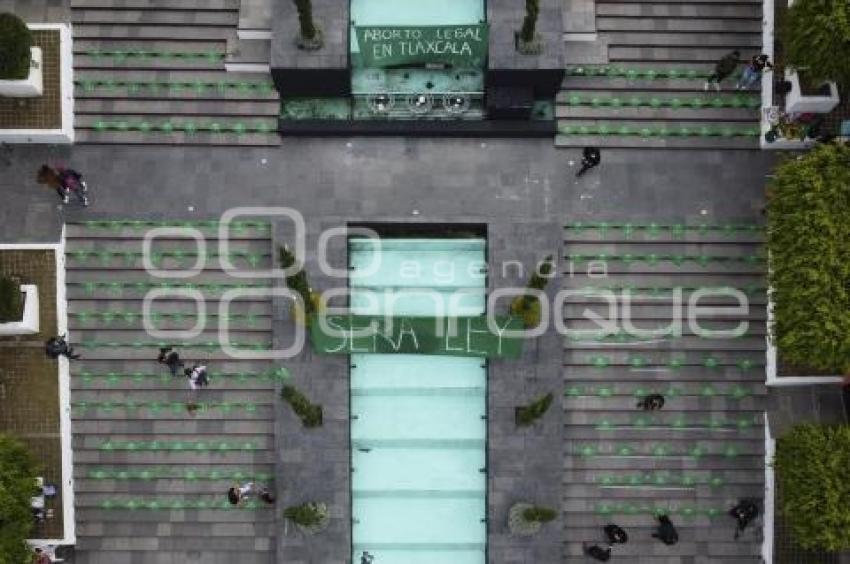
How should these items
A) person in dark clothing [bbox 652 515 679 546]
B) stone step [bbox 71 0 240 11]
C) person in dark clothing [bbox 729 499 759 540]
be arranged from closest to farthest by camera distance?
1. person in dark clothing [bbox 652 515 679 546]
2. person in dark clothing [bbox 729 499 759 540]
3. stone step [bbox 71 0 240 11]

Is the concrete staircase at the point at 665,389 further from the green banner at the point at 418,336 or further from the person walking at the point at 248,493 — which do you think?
the person walking at the point at 248,493

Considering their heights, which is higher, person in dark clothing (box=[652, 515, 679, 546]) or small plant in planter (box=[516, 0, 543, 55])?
small plant in planter (box=[516, 0, 543, 55])

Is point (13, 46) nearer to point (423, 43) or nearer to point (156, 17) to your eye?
point (156, 17)

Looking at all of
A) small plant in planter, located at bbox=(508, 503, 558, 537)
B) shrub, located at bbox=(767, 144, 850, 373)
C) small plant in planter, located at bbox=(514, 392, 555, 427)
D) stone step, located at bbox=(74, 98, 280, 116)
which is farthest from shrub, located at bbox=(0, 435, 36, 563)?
shrub, located at bbox=(767, 144, 850, 373)

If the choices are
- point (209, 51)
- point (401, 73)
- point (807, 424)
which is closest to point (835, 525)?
point (807, 424)

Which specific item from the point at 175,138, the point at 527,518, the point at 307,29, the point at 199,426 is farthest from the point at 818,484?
the point at 175,138

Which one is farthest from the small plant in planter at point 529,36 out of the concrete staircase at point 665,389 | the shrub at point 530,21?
the concrete staircase at point 665,389

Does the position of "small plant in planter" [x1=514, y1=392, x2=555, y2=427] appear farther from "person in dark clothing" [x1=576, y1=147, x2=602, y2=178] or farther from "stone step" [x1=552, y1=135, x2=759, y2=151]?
"stone step" [x1=552, y1=135, x2=759, y2=151]
